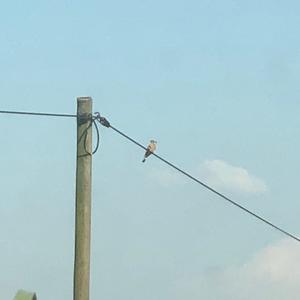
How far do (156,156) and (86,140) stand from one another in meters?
1.86

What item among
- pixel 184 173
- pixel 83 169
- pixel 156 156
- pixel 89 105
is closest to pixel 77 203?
pixel 83 169

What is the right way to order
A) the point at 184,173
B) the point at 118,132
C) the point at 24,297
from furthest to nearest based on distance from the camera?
1. the point at 184,173
2. the point at 118,132
3. the point at 24,297

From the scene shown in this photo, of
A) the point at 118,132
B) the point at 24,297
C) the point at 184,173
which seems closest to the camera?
the point at 24,297

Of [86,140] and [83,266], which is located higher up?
[86,140]

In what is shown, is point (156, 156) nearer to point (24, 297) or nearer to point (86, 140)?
point (86, 140)

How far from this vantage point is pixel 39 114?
44.3 feet

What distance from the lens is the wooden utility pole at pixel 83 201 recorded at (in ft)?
37.9

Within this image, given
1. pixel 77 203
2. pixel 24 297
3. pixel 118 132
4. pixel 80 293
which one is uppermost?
pixel 118 132

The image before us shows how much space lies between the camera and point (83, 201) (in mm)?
11750

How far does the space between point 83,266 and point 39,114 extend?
2880 millimetres

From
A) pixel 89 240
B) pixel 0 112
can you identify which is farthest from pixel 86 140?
pixel 0 112

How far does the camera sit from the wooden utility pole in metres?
11.5

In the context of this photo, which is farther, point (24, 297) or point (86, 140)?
point (86, 140)

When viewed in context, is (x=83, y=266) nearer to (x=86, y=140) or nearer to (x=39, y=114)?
(x=86, y=140)
